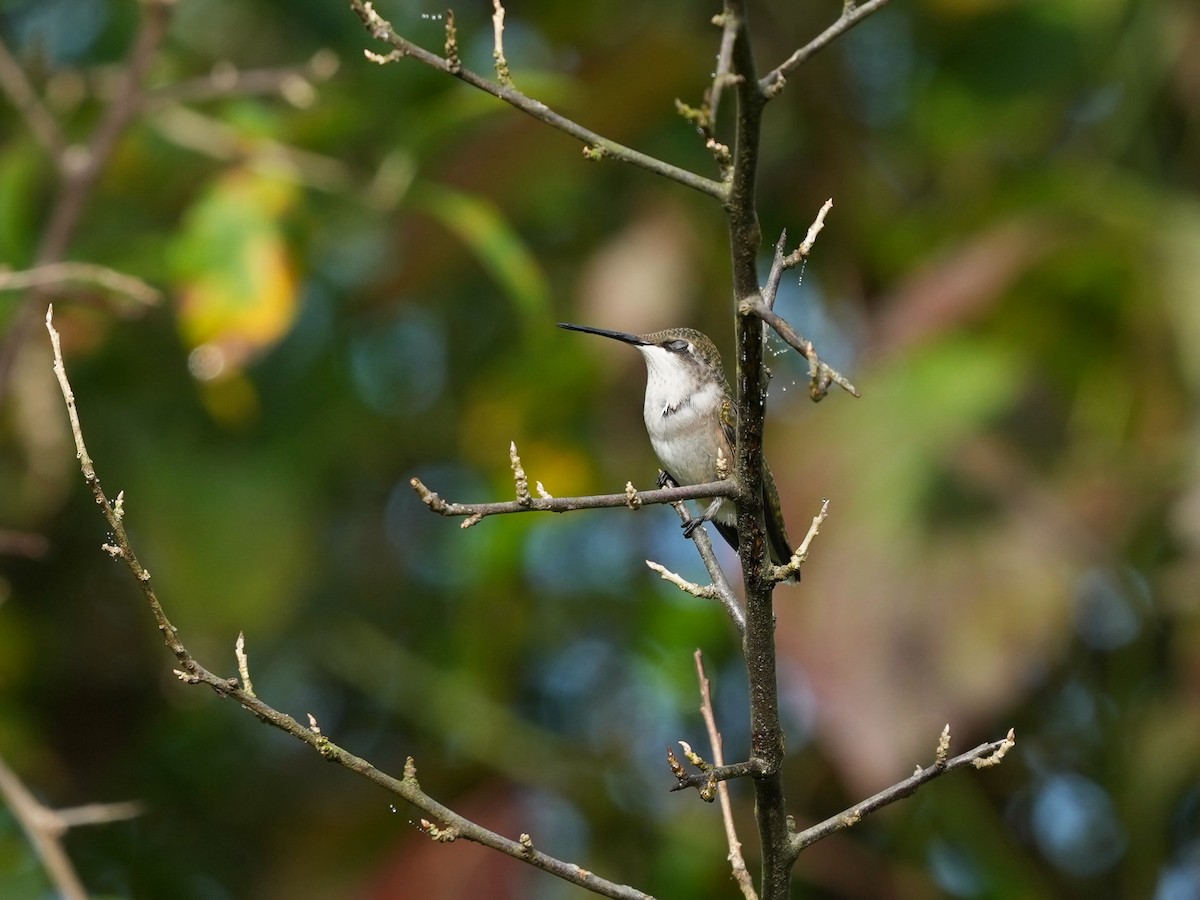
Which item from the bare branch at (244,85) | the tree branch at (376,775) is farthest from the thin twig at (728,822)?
the bare branch at (244,85)

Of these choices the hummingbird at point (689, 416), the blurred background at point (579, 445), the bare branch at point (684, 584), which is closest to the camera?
the bare branch at point (684, 584)

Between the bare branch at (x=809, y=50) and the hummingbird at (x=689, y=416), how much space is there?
164 centimetres

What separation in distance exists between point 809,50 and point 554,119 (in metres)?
0.30

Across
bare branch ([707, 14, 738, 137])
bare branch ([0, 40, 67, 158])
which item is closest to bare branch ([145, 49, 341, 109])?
bare branch ([0, 40, 67, 158])

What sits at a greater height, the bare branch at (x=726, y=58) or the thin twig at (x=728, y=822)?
the bare branch at (x=726, y=58)

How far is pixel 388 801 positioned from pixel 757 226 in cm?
427

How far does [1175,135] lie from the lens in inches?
242

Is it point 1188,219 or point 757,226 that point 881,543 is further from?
point 757,226

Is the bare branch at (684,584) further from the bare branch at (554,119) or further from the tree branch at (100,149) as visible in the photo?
the tree branch at (100,149)

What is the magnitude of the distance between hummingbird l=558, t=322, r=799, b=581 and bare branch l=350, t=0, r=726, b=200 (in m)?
1.55

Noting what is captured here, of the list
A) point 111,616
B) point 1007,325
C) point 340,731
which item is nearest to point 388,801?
point 340,731

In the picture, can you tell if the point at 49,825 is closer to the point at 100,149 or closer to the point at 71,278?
the point at 71,278

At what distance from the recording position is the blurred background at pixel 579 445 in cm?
415

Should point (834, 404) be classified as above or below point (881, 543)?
above
